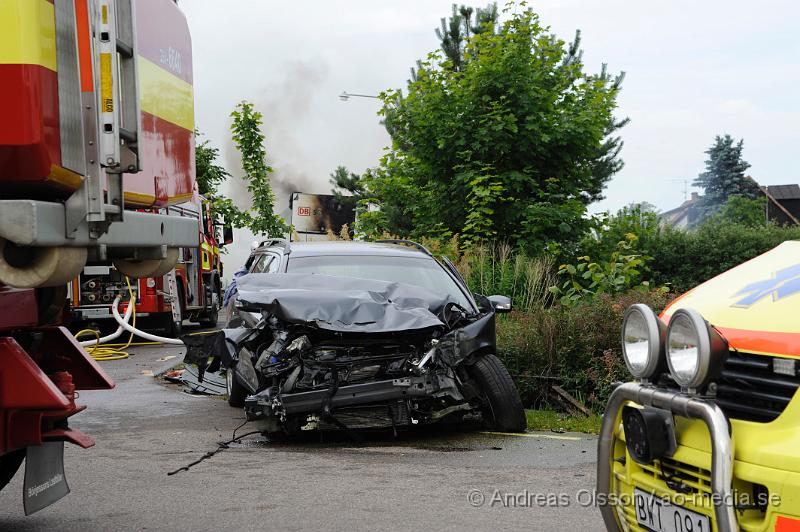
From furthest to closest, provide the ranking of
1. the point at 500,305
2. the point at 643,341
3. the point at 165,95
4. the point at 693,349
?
1. the point at 500,305
2. the point at 165,95
3. the point at 643,341
4. the point at 693,349

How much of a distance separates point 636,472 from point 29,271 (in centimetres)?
230

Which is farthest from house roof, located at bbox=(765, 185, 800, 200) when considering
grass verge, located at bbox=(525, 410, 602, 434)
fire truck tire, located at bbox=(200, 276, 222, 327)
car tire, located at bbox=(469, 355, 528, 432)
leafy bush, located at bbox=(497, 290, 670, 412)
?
car tire, located at bbox=(469, 355, 528, 432)

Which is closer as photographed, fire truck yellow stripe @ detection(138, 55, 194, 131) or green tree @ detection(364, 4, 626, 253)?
fire truck yellow stripe @ detection(138, 55, 194, 131)

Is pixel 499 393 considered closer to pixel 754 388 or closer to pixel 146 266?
pixel 146 266

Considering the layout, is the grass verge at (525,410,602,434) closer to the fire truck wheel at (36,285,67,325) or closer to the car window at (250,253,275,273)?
the car window at (250,253,275,273)

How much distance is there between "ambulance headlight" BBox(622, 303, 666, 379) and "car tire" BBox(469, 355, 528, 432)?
3.91 metres

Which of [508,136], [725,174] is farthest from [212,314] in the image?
[725,174]

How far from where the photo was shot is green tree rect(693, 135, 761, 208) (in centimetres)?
5734

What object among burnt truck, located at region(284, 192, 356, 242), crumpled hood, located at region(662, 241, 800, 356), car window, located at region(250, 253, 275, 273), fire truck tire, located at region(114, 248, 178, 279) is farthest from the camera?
burnt truck, located at region(284, 192, 356, 242)

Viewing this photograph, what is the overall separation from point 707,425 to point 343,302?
4667 mm

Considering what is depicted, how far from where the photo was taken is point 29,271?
3.49 m

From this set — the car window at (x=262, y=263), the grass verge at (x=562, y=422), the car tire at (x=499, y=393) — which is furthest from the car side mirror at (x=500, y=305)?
the car window at (x=262, y=263)

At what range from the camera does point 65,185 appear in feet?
11.6

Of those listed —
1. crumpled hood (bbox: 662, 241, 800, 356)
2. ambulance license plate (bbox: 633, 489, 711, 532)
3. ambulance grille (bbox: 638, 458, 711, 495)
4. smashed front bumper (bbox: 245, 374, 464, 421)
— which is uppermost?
crumpled hood (bbox: 662, 241, 800, 356)
